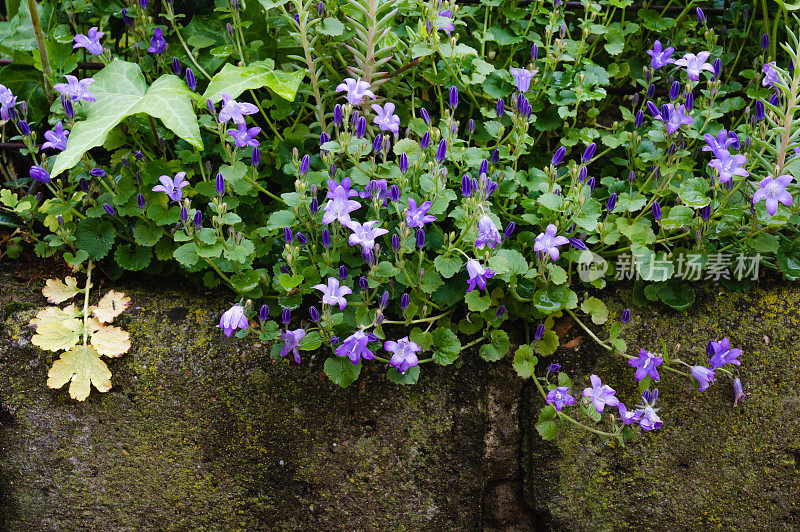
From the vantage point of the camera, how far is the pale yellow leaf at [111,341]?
192 centimetres

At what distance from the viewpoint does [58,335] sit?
192 centimetres

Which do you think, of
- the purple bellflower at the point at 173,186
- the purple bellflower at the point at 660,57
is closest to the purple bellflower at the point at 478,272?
the purple bellflower at the point at 173,186

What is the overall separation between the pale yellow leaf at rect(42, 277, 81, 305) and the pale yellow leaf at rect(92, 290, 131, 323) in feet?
0.33

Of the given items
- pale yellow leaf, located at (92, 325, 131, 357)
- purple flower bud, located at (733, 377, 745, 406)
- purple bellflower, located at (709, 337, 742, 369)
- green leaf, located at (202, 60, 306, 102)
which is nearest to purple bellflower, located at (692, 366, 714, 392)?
purple bellflower, located at (709, 337, 742, 369)

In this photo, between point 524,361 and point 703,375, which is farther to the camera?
point 524,361

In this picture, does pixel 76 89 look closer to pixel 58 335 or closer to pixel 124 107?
pixel 124 107

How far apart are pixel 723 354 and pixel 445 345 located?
85cm

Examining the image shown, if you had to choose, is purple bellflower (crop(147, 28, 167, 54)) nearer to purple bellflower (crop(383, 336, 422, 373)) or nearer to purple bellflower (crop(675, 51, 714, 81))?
purple bellflower (crop(383, 336, 422, 373))

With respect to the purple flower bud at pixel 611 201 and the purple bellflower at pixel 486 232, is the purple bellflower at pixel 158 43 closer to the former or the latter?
the purple bellflower at pixel 486 232

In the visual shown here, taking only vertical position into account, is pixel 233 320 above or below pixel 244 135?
below

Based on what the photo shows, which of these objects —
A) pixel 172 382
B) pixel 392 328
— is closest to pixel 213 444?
pixel 172 382

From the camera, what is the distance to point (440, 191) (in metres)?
1.88

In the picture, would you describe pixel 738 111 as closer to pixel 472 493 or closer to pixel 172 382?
pixel 472 493

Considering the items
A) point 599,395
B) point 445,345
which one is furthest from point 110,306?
point 599,395
